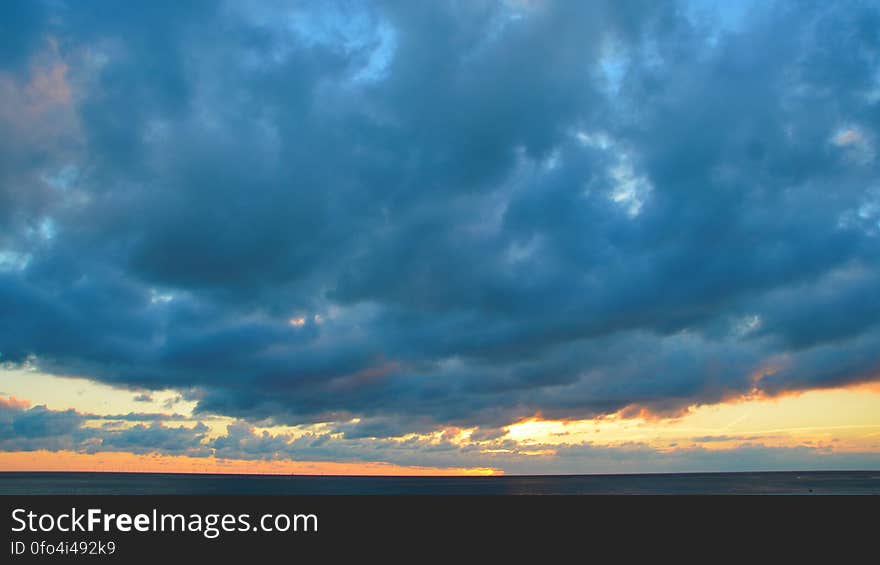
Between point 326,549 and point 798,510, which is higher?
point 326,549

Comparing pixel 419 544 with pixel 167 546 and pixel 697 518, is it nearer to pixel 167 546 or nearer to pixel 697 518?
pixel 167 546

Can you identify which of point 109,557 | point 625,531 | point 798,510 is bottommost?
point 798,510

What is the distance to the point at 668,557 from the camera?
30.7 meters

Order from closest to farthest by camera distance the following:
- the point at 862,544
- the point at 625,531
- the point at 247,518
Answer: the point at 862,544 < the point at 625,531 < the point at 247,518

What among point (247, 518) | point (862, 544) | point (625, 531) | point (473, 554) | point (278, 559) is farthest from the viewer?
point (247, 518)

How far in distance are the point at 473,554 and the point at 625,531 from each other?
46.4 ft

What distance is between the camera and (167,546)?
32531mm

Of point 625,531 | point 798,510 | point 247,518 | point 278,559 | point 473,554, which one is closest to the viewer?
point 278,559

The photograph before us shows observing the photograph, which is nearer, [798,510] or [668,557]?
[668,557]

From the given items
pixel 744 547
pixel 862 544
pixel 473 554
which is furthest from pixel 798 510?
pixel 473 554

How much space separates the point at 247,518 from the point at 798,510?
52805 millimetres

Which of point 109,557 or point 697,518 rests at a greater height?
point 109,557

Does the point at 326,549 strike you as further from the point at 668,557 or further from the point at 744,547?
the point at 744,547

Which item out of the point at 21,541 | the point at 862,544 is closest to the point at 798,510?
the point at 862,544
